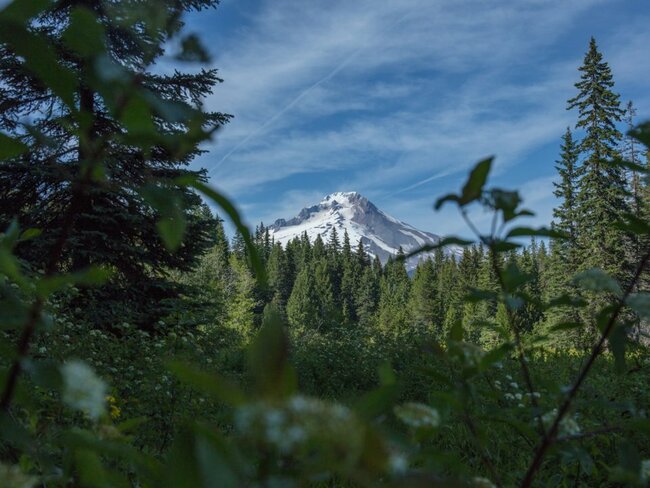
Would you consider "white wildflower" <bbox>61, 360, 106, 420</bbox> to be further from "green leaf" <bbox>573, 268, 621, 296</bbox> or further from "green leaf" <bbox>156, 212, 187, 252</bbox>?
"green leaf" <bbox>573, 268, 621, 296</bbox>

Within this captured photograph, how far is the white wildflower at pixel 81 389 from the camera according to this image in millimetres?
428

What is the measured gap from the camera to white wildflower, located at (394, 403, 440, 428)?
1.90 feet

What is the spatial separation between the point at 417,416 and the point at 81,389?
1.31ft

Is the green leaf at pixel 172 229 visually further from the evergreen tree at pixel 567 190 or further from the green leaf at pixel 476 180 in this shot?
the evergreen tree at pixel 567 190

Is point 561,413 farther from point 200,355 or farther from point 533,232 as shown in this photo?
point 200,355

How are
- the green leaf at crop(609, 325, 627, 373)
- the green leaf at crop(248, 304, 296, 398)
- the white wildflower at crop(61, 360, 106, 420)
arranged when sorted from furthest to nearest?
the green leaf at crop(609, 325, 627, 373), the white wildflower at crop(61, 360, 106, 420), the green leaf at crop(248, 304, 296, 398)

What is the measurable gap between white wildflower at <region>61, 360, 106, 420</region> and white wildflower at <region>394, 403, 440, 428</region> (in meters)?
0.34

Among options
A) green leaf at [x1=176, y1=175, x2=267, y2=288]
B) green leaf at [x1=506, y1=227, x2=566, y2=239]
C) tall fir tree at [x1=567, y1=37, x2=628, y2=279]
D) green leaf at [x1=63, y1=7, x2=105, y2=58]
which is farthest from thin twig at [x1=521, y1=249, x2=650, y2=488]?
tall fir tree at [x1=567, y1=37, x2=628, y2=279]


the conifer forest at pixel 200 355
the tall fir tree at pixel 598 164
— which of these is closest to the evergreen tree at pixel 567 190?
the tall fir tree at pixel 598 164

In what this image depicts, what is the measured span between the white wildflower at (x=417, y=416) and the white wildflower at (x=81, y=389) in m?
0.34

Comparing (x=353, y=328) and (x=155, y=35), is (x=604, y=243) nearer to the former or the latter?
(x=353, y=328)

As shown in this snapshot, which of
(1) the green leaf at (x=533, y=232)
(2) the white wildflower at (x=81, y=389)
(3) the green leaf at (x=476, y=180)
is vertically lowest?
(2) the white wildflower at (x=81, y=389)

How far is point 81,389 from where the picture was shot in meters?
0.44

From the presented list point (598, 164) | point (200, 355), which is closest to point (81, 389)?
point (200, 355)
